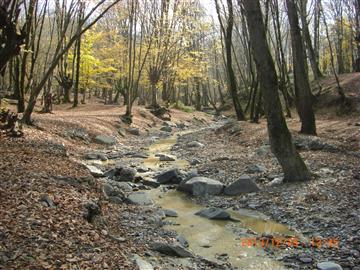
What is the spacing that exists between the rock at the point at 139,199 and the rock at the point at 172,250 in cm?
262

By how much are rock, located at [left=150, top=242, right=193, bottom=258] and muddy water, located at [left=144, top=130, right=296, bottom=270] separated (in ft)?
0.93

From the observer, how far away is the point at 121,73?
34.9 meters

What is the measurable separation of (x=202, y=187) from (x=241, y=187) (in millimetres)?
897

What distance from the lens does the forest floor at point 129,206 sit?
4645mm

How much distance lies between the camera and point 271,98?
869cm

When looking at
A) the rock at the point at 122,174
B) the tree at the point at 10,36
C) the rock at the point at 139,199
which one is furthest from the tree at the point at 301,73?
the tree at the point at 10,36

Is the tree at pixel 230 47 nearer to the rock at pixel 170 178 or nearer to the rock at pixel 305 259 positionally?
the rock at pixel 170 178

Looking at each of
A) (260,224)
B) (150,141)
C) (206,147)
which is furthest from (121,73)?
(260,224)

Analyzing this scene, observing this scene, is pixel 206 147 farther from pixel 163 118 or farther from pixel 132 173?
pixel 163 118

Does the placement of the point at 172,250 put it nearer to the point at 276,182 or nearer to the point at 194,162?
the point at 276,182

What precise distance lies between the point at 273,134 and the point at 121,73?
27637 mm

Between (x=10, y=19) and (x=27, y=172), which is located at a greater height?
(x=10, y=19)

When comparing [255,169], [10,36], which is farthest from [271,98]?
[10,36]

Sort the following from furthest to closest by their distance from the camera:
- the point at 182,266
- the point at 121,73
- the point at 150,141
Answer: the point at 121,73
the point at 150,141
the point at 182,266
